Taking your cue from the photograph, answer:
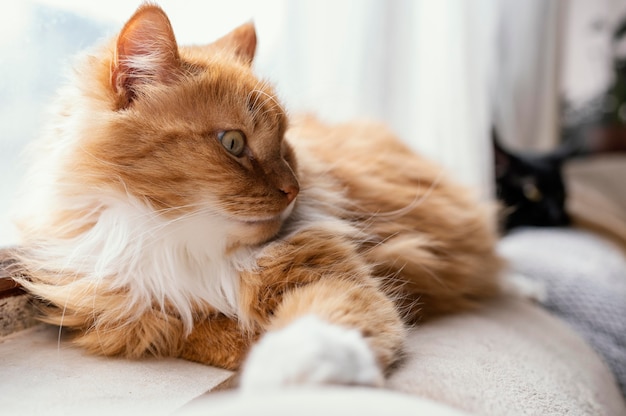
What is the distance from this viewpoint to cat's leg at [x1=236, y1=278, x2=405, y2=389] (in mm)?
694

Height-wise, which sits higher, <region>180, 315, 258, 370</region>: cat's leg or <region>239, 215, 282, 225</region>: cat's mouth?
<region>239, 215, 282, 225</region>: cat's mouth

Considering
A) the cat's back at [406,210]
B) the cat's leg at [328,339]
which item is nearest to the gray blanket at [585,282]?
the cat's back at [406,210]

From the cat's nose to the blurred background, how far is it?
26cm

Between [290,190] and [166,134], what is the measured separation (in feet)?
0.80

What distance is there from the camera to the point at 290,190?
1.04 m

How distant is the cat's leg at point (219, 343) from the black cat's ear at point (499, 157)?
200cm

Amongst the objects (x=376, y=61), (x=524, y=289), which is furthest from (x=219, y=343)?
(x=376, y=61)

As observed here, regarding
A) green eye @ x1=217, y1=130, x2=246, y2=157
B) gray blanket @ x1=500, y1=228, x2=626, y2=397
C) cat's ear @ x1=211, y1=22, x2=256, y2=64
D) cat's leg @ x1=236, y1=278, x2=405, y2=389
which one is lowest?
gray blanket @ x1=500, y1=228, x2=626, y2=397

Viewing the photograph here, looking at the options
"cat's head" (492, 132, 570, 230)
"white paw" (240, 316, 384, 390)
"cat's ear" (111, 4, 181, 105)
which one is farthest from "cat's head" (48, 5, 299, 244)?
"cat's head" (492, 132, 570, 230)

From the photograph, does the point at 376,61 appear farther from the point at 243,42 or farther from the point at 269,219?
the point at 269,219

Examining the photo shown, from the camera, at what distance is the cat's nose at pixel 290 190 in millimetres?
1040

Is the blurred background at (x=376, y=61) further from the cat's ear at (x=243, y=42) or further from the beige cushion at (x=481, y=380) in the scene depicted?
the beige cushion at (x=481, y=380)

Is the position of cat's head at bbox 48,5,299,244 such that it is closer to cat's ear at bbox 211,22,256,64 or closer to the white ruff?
the white ruff

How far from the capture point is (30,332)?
1.11m
